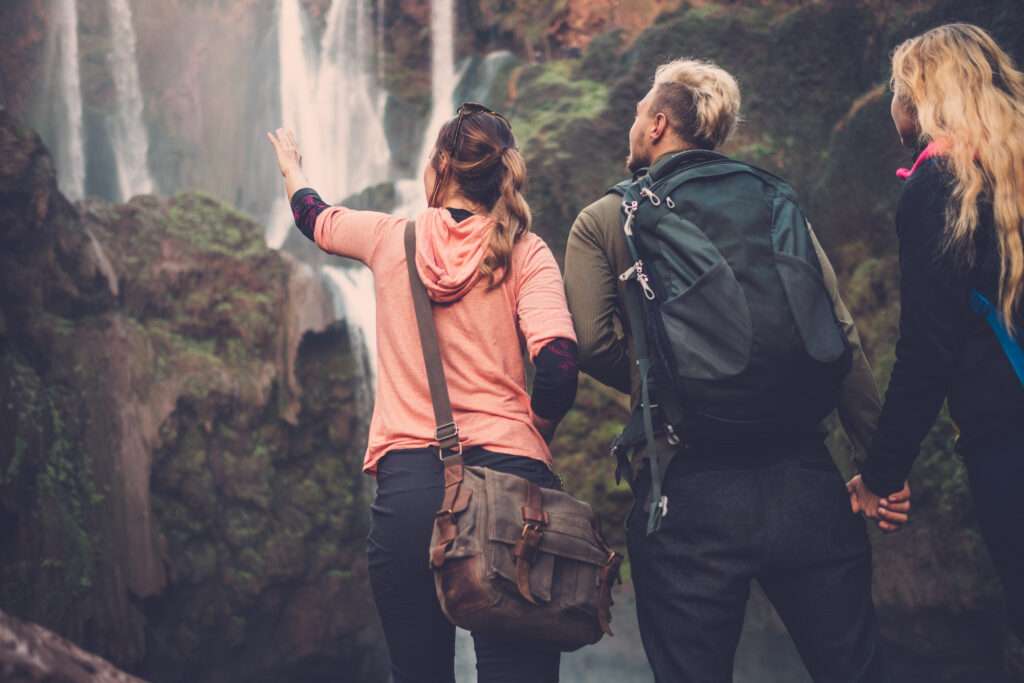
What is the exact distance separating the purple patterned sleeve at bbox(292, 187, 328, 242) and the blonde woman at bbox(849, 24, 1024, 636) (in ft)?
5.02

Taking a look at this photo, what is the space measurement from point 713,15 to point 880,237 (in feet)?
13.6

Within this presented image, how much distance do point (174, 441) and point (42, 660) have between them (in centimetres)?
801

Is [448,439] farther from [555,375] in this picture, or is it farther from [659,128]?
[659,128]

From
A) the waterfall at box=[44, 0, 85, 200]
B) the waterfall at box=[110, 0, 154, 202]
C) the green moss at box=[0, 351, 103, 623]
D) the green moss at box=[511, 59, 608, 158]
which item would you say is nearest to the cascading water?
the waterfall at box=[110, 0, 154, 202]

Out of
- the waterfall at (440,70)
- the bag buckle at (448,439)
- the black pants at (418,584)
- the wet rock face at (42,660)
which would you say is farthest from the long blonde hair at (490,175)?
the waterfall at (440,70)

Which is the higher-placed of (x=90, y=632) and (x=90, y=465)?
(x=90, y=465)

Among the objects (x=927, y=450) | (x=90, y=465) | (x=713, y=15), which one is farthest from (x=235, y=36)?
(x=927, y=450)

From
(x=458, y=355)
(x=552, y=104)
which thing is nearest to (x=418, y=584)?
(x=458, y=355)

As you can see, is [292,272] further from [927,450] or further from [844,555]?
[844,555]

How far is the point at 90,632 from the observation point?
727 cm

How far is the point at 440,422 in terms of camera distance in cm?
216

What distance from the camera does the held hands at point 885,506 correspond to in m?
2.34

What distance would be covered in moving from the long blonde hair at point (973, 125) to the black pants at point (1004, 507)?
0.31 metres

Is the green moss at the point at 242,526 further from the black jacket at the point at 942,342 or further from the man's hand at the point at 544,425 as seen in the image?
the black jacket at the point at 942,342
